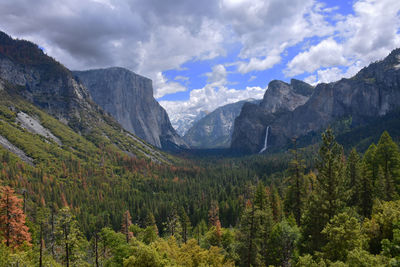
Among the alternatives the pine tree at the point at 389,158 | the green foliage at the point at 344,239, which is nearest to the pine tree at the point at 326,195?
the green foliage at the point at 344,239

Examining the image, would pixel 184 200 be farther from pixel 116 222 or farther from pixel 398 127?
pixel 398 127

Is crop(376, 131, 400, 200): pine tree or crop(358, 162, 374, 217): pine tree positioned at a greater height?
crop(376, 131, 400, 200): pine tree

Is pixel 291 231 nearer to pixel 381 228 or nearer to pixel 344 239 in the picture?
pixel 381 228

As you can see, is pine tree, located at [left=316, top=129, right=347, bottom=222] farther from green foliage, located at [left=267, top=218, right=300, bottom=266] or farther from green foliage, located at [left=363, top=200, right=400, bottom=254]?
green foliage, located at [left=267, top=218, right=300, bottom=266]

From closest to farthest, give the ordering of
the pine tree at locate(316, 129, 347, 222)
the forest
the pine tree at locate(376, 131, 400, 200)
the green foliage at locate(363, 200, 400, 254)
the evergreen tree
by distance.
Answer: the forest
the green foliage at locate(363, 200, 400, 254)
the pine tree at locate(316, 129, 347, 222)
the evergreen tree
the pine tree at locate(376, 131, 400, 200)

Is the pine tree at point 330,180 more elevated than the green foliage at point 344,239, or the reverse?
the pine tree at point 330,180

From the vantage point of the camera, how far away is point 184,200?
124625 mm

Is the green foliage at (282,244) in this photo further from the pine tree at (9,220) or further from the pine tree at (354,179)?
the pine tree at (9,220)

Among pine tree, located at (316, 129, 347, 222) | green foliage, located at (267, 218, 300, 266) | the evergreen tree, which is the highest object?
pine tree, located at (316, 129, 347, 222)

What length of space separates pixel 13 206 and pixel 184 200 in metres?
96.7

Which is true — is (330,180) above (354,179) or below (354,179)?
above

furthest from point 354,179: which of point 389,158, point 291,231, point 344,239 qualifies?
point 344,239

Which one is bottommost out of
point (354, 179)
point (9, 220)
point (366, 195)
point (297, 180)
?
point (366, 195)

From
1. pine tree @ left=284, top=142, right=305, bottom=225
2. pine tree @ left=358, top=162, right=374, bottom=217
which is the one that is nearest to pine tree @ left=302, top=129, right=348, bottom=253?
pine tree @ left=284, top=142, right=305, bottom=225
